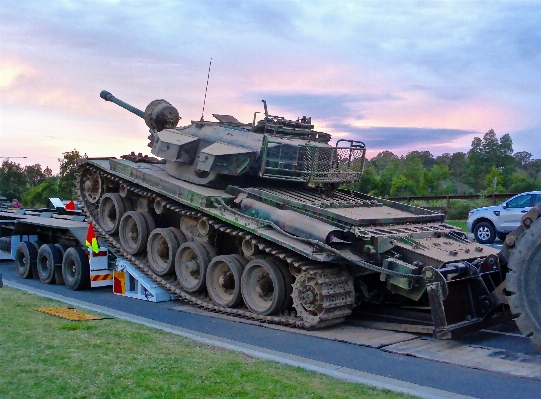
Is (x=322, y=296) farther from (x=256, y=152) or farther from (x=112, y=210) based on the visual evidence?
(x=112, y=210)

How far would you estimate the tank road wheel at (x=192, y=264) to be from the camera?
13.0m

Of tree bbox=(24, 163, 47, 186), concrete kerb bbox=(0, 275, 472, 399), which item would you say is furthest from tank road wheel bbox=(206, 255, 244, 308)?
tree bbox=(24, 163, 47, 186)

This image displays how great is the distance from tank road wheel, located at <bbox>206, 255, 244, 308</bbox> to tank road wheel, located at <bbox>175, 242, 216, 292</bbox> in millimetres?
229

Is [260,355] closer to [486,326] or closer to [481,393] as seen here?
[481,393]

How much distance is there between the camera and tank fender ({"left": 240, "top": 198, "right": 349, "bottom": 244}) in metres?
10.9

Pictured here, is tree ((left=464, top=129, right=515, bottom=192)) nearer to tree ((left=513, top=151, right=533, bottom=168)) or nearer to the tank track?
tree ((left=513, top=151, right=533, bottom=168))

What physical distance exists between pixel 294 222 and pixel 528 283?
14.0 ft

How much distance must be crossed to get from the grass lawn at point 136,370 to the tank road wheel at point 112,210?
5.39 meters

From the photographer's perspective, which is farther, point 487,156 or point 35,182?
point 35,182

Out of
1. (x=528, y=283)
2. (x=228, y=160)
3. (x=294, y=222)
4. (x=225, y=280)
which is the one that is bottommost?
(x=225, y=280)

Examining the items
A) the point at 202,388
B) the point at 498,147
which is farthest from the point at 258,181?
the point at 498,147

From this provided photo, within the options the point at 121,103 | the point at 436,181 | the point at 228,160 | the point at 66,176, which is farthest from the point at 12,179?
the point at 228,160

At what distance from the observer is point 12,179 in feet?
182

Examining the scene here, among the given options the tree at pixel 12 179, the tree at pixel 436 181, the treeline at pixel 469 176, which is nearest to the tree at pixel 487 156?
the treeline at pixel 469 176
